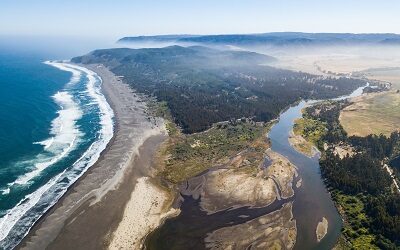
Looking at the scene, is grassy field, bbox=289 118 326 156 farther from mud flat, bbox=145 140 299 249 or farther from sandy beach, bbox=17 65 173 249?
sandy beach, bbox=17 65 173 249

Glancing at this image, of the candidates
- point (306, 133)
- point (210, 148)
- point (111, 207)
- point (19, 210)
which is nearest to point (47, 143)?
point (19, 210)

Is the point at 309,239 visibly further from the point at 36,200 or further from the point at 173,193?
the point at 36,200

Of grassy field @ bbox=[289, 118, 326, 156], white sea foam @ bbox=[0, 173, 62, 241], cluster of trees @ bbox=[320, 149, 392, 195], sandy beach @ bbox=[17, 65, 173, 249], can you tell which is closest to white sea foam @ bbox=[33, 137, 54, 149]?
sandy beach @ bbox=[17, 65, 173, 249]

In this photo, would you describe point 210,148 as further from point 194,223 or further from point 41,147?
point 41,147

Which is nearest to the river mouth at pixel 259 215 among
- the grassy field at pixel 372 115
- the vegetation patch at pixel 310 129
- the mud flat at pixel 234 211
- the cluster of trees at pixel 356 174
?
the mud flat at pixel 234 211

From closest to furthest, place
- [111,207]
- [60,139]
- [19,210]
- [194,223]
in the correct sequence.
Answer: [194,223]
[19,210]
[111,207]
[60,139]

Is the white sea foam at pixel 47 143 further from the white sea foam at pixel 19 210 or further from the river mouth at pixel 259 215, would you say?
the river mouth at pixel 259 215

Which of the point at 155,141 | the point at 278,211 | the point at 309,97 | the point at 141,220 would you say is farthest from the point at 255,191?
the point at 309,97
